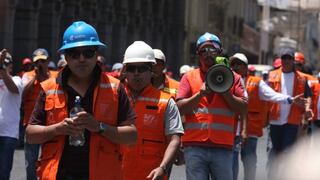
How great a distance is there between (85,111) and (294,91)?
23.5 feet

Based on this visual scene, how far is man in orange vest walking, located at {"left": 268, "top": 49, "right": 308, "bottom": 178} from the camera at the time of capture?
1184 cm

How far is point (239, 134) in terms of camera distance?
1039cm

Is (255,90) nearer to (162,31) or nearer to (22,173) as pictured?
(22,173)

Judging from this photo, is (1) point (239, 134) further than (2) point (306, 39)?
No

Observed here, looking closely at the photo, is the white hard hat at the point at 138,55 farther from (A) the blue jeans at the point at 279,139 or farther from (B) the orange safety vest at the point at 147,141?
(A) the blue jeans at the point at 279,139

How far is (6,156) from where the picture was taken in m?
9.88

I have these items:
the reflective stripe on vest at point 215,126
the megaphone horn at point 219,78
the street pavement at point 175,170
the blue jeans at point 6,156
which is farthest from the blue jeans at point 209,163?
the street pavement at point 175,170

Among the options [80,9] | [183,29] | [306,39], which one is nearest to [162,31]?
[183,29]

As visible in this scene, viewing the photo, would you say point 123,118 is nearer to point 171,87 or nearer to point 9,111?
point 171,87

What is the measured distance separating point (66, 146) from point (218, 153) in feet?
8.59

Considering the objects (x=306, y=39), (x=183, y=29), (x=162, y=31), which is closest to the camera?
(x=162, y=31)

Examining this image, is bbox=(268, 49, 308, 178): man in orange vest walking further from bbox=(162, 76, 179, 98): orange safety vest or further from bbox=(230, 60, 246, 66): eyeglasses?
bbox=(162, 76, 179, 98): orange safety vest

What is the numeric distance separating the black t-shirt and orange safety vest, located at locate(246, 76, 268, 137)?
21.0 feet

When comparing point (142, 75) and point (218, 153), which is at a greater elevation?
point (142, 75)
